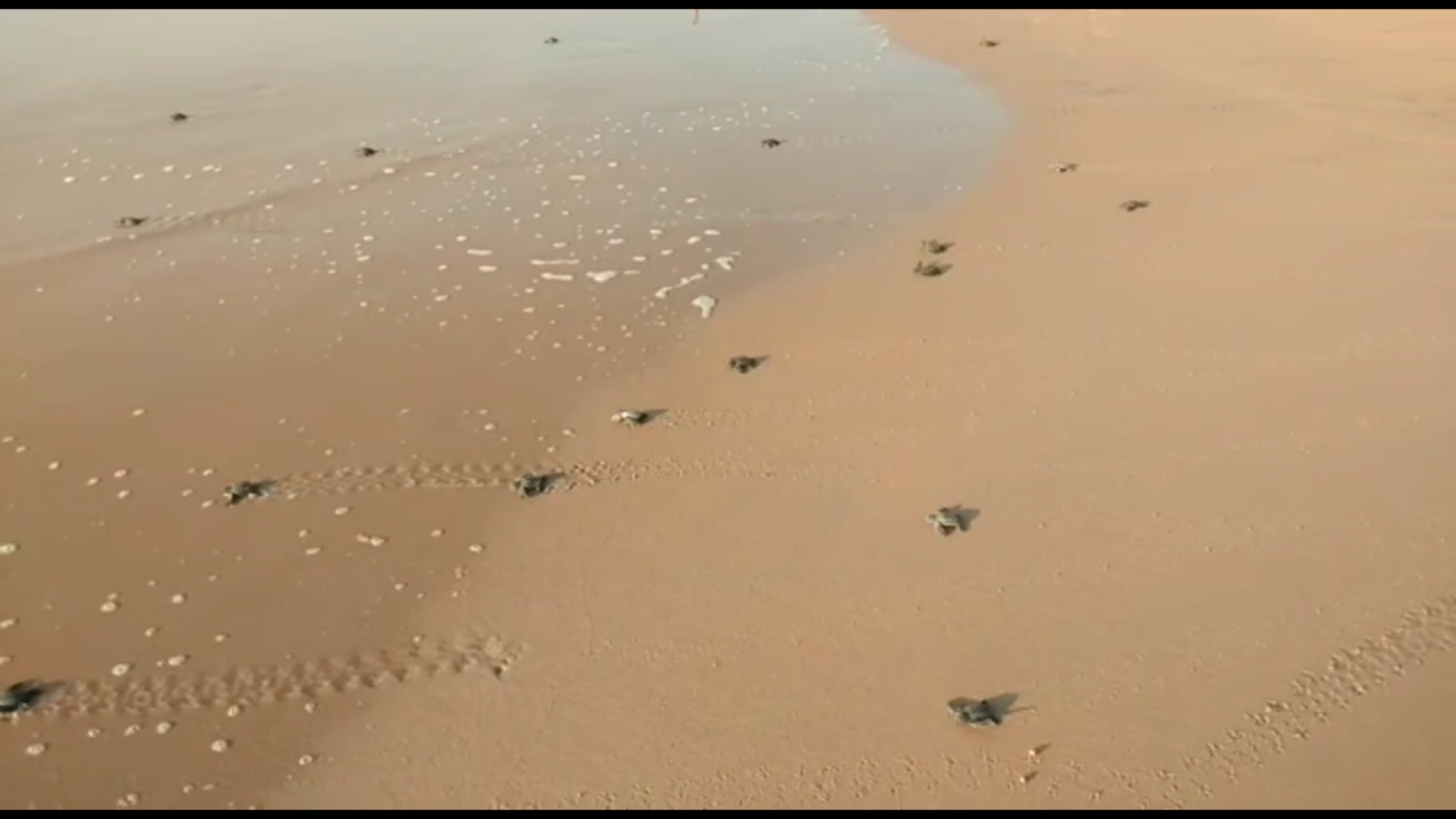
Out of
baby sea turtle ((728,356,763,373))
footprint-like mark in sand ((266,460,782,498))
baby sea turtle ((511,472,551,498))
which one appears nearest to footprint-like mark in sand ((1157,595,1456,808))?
footprint-like mark in sand ((266,460,782,498))

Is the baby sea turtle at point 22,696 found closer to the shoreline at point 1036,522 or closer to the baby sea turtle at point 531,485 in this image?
the shoreline at point 1036,522

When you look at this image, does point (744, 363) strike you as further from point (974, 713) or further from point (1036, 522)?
point (974, 713)

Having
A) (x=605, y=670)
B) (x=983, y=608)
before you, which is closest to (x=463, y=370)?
(x=605, y=670)

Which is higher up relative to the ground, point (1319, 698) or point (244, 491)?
point (244, 491)

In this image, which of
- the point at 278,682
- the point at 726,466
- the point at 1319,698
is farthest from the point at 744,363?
the point at 1319,698

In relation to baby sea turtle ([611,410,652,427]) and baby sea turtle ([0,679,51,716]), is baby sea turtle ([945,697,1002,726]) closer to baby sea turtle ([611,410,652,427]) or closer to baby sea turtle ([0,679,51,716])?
baby sea turtle ([611,410,652,427])

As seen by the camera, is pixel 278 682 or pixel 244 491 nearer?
pixel 278 682
